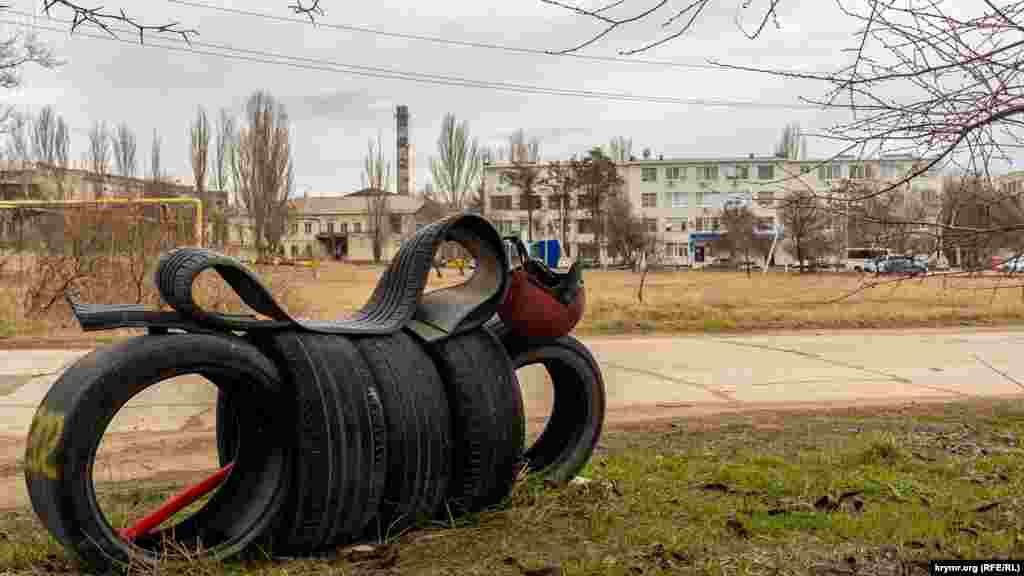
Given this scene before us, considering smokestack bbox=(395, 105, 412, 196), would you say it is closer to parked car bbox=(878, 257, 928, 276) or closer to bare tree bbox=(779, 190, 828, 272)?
bare tree bbox=(779, 190, 828, 272)

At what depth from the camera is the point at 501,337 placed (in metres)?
4.68

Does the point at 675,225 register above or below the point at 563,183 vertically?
below

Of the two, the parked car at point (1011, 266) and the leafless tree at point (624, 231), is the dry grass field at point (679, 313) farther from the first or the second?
the leafless tree at point (624, 231)

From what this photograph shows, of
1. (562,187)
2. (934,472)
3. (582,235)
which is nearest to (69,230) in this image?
(934,472)

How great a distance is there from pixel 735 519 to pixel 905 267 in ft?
5.67

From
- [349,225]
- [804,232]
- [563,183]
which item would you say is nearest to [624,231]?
[563,183]

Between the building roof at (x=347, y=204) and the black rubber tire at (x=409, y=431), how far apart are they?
9192 cm

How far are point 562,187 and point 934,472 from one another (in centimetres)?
6823

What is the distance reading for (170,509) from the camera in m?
3.68

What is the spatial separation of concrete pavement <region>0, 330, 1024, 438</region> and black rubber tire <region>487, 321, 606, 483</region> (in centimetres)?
334

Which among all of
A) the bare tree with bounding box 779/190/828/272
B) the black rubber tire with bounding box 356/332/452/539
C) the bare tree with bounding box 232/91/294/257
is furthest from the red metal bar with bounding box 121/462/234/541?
the bare tree with bounding box 232/91/294/257

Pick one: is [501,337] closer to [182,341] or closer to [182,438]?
[182,341]

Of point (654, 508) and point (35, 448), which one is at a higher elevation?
point (35, 448)

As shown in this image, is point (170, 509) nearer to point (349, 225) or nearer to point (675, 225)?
point (675, 225)
